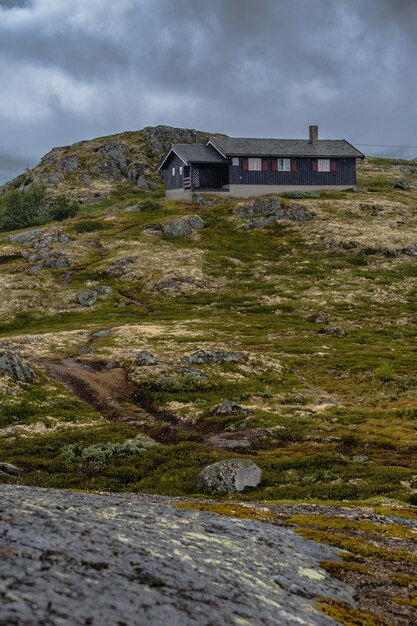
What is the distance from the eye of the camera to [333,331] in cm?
7244

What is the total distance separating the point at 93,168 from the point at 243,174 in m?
70.6

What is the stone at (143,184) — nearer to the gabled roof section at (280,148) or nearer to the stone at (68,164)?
the stone at (68,164)

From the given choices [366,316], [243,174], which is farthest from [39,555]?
[243,174]

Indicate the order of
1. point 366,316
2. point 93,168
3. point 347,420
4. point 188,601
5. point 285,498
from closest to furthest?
point 188,601 < point 285,498 < point 347,420 < point 366,316 < point 93,168

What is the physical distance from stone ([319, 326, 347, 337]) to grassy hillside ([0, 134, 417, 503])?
73 cm

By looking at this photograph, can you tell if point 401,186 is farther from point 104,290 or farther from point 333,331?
point 333,331

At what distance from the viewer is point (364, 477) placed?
31234 millimetres

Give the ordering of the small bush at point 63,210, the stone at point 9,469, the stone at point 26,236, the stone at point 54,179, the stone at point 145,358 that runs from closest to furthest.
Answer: the stone at point 9,469 < the stone at point 145,358 < the stone at point 26,236 < the small bush at point 63,210 < the stone at point 54,179

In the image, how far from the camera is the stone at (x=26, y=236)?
392 ft

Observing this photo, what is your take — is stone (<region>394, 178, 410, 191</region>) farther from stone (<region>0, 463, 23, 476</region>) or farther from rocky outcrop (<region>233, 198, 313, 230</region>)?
stone (<region>0, 463, 23, 476</region>)

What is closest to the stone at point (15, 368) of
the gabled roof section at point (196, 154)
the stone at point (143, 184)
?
the gabled roof section at point (196, 154)

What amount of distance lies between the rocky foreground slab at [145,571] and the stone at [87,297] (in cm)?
7505

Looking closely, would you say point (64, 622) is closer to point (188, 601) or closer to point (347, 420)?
point (188, 601)

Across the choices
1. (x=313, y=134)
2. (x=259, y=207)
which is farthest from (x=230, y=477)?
(x=313, y=134)
